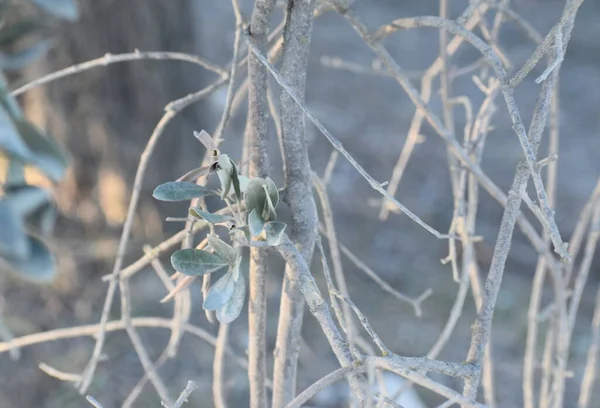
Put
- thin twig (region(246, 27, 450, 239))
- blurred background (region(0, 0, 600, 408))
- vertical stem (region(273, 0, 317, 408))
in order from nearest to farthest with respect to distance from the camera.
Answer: thin twig (region(246, 27, 450, 239)) < vertical stem (region(273, 0, 317, 408)) < blurred background (region(0, 0, 600, 408))

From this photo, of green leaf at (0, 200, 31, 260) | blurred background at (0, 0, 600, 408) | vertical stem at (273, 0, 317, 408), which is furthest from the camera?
blurred background at (0, 0, 600, 408)

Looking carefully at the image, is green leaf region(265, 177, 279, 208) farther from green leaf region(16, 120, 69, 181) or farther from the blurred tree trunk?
the blurred tree trunk

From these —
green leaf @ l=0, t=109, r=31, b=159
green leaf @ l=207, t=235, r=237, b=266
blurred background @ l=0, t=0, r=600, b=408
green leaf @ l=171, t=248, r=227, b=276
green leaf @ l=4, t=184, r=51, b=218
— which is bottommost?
green leaf @ l=4, t=184, r=51, b=218

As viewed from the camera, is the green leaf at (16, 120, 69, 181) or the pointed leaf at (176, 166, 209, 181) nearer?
the green leaf at (16, 120, 69, 181)

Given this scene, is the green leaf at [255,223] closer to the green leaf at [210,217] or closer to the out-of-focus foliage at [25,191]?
the green leaf at [210,217]

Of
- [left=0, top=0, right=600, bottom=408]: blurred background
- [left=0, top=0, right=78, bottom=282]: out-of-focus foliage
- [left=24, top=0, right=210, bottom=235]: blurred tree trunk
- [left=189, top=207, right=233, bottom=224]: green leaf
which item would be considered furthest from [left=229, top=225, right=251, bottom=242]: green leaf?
[left=24, top=0, right=210, bottom=235]: blurred tree trunk

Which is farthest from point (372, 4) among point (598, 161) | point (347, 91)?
point (598, 161)
